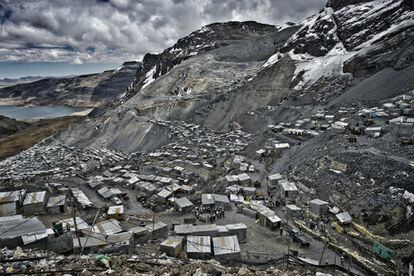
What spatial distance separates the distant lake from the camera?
5935 inches

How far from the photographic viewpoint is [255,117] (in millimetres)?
49938

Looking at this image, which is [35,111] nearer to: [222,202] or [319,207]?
[222,202]

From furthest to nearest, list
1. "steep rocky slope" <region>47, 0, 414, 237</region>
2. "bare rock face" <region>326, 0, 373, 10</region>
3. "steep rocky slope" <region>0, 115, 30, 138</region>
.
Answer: "steep rocky slope" <region>0, 115, 30, 138</region>
"bare rock face" <region>326, 0, 373, 10</region>
"steep rocky slope" <region>47, 0, 414, 237</region>

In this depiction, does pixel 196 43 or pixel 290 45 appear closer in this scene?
pixel 290 45

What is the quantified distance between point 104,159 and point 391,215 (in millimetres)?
37962

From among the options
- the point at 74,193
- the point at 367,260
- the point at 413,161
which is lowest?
the point at 367,260

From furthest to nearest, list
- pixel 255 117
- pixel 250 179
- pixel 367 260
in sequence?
pixel 255 117, pixel 250 179, pixel 367 260

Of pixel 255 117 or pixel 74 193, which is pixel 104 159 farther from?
pixel 255 117

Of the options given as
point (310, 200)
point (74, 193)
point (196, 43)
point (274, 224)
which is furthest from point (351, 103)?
point (196, 43)

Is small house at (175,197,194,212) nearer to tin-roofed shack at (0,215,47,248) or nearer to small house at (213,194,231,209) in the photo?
small house at (213,194,231,209)

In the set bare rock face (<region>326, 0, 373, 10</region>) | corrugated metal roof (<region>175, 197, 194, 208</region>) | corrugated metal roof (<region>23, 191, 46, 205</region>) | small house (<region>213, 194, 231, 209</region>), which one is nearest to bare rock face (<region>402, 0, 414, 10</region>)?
bare rock face (<region>326, 0, 373, 10</region>)

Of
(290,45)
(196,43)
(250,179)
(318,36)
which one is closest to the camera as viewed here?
(250,179)

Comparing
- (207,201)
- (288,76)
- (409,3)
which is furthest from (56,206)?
(409,3)

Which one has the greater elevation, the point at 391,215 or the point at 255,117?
the point at 255,117
